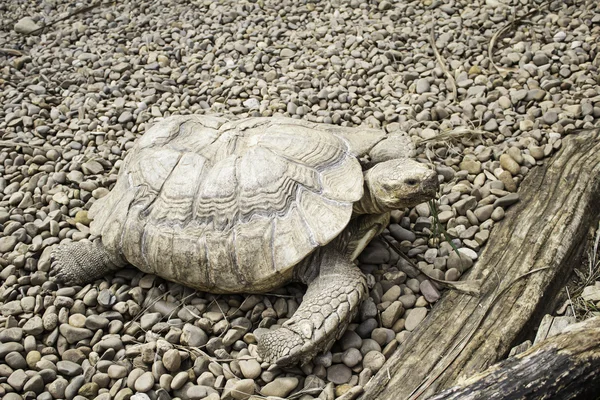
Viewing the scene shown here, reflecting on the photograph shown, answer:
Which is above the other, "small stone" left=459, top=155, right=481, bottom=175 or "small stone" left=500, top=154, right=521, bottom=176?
"small stone" left=500, top=154, right=521, bottom=176

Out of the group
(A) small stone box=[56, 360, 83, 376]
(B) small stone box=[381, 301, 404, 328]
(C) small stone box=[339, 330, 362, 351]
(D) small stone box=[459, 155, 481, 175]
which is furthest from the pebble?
(D) small stone box=[459, 155, 481, 175]

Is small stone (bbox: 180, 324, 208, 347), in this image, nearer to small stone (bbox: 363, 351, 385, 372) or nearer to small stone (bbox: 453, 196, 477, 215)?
small stone (bbox: 363, 351, 385, 372)

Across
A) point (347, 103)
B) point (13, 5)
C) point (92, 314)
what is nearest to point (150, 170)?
point (92, 314)

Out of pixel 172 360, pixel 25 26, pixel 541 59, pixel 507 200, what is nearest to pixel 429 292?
pixel 507 200

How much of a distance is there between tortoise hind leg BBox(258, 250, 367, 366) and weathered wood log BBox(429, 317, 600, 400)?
74 centimetres

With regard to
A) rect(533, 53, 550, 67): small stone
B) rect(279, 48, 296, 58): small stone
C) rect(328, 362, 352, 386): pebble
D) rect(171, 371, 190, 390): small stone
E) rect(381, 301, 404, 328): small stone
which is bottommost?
rect(171, 371, 190, 390): small stone

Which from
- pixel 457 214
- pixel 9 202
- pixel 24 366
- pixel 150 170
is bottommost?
pixel 24 366

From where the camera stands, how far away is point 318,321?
2658 millimetres

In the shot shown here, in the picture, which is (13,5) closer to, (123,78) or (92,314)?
(123,78)

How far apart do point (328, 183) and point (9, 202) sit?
236 cm

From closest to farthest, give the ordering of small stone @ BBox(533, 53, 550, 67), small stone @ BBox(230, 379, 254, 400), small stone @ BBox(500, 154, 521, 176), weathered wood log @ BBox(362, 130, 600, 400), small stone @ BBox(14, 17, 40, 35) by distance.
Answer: weathered wood log @ BBox(362, 130, 600, 400), small stone @ BBox(230, 379, 254, 400), small stone @ BBox(500, 154, 521, 176), small stone @ BBox(533, 53, 550, 67), small stone @ BBox(14, 17, 40, 35)

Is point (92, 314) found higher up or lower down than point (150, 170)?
lower down

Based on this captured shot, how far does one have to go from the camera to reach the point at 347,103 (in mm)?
4469

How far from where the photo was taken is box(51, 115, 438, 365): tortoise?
9.15 ft
